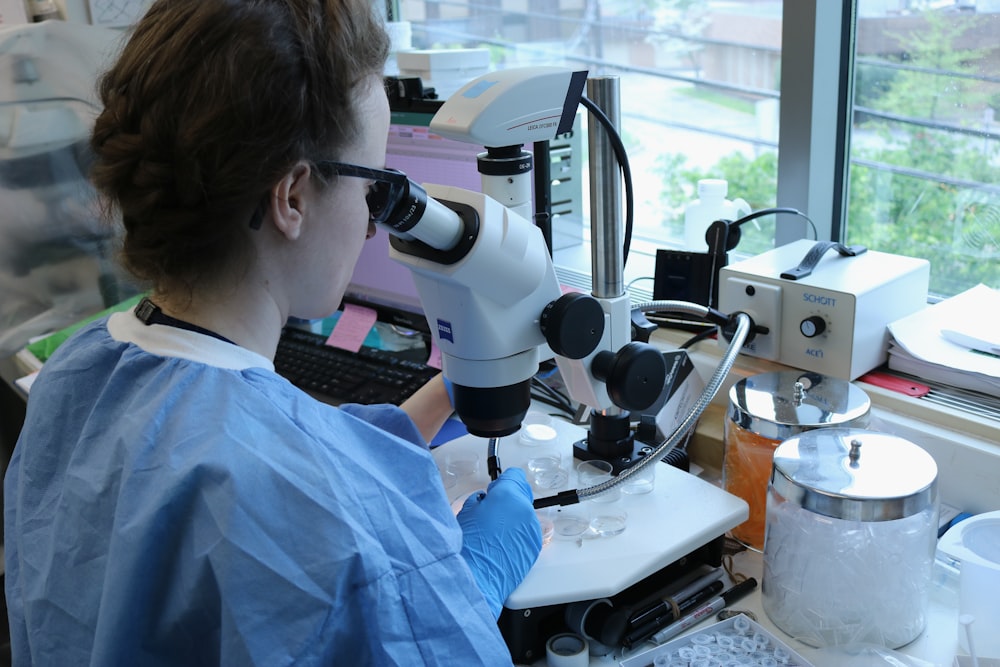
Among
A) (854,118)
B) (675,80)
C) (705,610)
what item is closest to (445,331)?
(705,610)

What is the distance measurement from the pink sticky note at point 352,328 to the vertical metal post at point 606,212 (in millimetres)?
794

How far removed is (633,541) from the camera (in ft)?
3.41

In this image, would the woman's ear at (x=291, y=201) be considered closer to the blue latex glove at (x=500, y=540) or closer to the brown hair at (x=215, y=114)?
the brown hair at (x=215, y=114)

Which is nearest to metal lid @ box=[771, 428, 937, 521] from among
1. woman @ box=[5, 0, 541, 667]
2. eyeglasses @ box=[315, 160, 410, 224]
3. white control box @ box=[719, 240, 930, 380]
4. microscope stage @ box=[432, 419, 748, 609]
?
A: microscope stage @ box=[432, 419, 748, 609]

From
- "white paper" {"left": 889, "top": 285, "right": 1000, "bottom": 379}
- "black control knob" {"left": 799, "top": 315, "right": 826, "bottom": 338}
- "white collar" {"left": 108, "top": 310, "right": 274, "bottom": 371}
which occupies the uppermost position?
"white collar" {"left": 108, "top": 310, "right": 274, "bottom": 371}

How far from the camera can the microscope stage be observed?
971 mm

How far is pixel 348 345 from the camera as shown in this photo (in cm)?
180

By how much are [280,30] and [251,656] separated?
50cm

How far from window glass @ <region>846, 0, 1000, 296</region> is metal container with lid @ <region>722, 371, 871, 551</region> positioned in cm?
56

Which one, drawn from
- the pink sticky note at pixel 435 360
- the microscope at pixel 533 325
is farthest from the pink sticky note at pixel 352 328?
the microscope at pixel 533 325

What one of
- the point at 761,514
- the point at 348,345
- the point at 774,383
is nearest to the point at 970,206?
the point at 774,383

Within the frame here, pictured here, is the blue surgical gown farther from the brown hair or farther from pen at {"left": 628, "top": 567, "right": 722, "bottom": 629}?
pen at {"left": 628, "top": 567, "right": 722, "bottom": 629}

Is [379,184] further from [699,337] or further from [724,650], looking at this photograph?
[699,337]

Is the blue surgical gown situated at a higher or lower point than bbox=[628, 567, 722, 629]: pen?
higher
